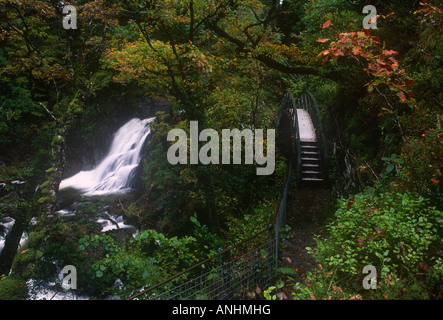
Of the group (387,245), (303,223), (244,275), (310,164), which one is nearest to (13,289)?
(244,275)

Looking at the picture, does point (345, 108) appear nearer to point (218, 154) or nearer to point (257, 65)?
point (257, 65)

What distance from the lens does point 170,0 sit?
794 centimetres

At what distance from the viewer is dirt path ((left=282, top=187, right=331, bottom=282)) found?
579cm

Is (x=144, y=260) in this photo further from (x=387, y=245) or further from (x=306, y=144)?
(x=306, y=144)

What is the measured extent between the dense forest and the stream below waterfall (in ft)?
0.91

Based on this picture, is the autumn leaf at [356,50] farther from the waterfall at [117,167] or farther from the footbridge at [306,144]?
the waterfall at [117,167]

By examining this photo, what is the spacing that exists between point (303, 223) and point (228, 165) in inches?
152

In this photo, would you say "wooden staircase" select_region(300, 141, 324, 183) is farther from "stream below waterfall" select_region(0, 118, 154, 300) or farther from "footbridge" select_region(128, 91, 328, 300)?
"stream below waterfall" select_region(0, 118, 154, 300)

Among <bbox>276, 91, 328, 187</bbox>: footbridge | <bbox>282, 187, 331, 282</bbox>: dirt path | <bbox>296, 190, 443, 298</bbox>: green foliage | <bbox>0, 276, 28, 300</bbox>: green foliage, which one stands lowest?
<bbox>0, 276, 28, 300</bbox>: green foliage

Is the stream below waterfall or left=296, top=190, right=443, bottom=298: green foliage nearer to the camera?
left=296, top=190, right=443, bottom=298: green foliage

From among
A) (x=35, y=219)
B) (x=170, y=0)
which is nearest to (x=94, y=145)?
(x=35, y=219)

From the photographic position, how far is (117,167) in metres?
15.7

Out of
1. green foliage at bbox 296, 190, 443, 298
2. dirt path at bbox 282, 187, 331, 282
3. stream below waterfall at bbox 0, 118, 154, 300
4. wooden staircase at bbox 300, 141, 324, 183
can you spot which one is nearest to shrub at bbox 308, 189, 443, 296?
green foliage at bbox 296, 190, 443, 298
